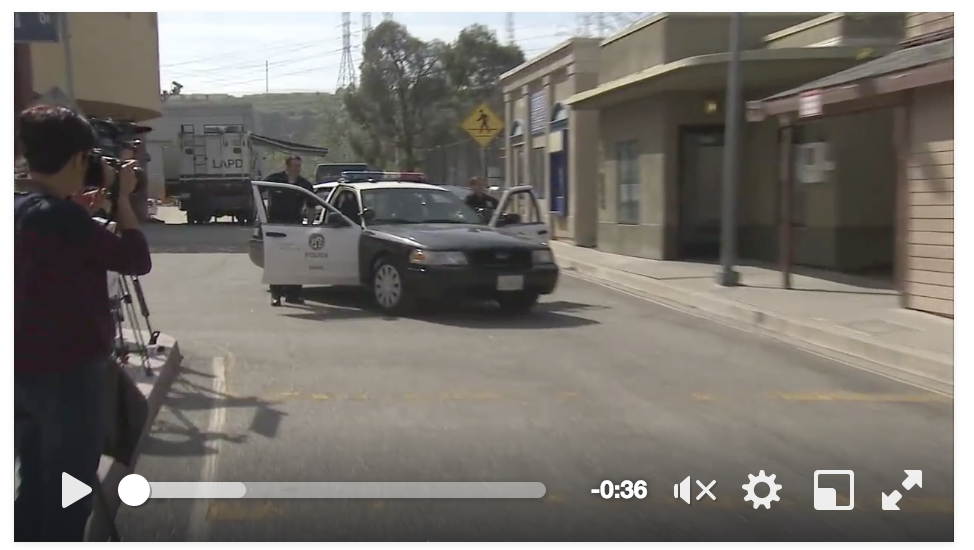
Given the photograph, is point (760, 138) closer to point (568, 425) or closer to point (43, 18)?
point (568, 425)

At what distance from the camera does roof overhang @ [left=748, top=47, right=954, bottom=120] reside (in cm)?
948

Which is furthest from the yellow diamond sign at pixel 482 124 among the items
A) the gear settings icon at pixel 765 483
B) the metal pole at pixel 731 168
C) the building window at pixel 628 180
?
the gear settings icon at pixel 765 483

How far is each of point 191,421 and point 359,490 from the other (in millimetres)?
1989

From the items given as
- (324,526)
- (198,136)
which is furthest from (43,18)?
(198,136)

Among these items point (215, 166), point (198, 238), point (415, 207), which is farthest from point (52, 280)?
point (215, 166)

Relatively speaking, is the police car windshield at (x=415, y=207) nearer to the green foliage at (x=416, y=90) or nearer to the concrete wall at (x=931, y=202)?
the green foliage at (x=416, y=90)

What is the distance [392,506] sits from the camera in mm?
4531

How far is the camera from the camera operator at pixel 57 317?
3.35m

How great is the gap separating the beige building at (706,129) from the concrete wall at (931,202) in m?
3.53

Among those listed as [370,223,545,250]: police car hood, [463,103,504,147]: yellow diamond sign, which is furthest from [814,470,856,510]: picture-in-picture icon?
[463,103,504,147]: yellow diamond sign

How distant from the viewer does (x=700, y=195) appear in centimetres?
1778

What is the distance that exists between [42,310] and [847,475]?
3381 mm

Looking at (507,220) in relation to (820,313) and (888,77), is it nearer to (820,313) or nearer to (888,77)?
(820,313)

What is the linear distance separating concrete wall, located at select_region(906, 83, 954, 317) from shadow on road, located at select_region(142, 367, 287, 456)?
6745 mm
